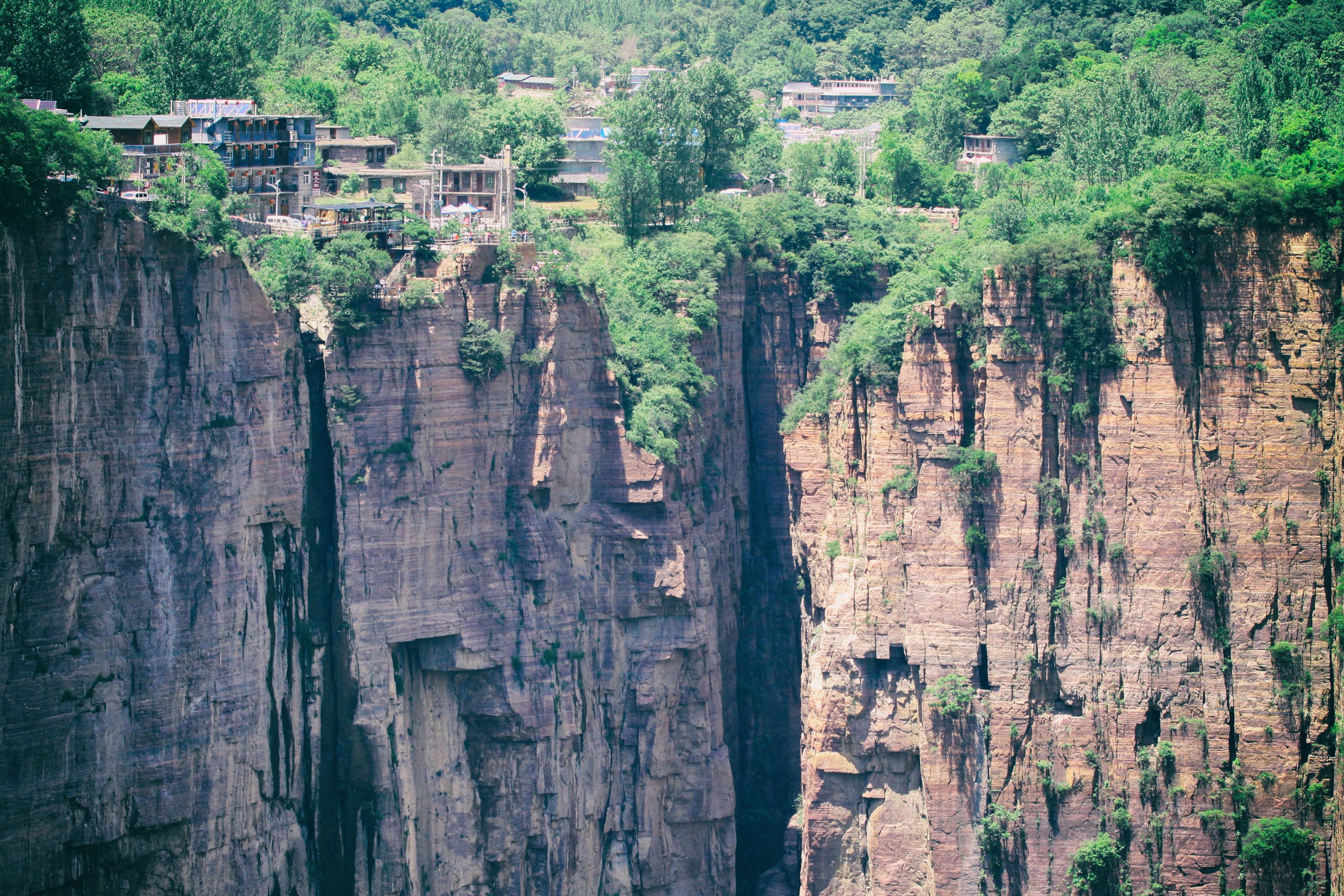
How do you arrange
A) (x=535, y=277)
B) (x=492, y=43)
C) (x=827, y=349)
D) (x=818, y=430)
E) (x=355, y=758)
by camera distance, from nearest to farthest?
(x=355, y=758)
(x=535, y=277)
(x=818, y=430)
(x=827, y=349)
(x=492, y=43)

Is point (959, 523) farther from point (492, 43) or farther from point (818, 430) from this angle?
point (492, 43)

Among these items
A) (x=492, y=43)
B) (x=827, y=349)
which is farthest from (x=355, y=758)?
(x=492, y=43)

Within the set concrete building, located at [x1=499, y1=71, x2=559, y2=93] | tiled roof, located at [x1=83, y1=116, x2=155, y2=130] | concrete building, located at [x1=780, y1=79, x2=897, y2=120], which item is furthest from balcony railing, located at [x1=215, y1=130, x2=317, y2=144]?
concrete building, located at [x1=780, y1=79, x2=897, y2=120]

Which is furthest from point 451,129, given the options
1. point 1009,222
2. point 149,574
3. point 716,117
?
point 149,574

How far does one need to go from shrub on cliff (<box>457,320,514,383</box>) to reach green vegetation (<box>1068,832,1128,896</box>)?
21.5 meters

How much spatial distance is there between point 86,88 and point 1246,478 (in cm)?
3455

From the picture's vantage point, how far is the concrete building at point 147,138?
51656 mm

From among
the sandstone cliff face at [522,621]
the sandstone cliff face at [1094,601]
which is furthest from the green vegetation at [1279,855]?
the sandstone cliff face at [522,621]

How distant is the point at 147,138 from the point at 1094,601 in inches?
1161

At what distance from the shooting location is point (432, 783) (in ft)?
176

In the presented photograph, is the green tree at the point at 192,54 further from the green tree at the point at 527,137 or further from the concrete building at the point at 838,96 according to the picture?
the concrete building at the point at 838,96

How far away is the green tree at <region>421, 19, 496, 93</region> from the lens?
270ft

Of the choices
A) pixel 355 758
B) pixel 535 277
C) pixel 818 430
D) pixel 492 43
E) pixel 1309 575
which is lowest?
pixel 355 758

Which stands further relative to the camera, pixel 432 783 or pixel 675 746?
pixel 675 746
